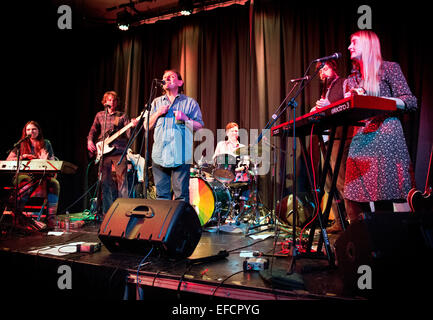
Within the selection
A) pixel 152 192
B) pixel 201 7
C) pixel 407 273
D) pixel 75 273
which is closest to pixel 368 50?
pixel 407 273

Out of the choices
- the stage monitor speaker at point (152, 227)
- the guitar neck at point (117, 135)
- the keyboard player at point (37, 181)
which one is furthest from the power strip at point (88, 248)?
the guitar neck at point (117, 135)

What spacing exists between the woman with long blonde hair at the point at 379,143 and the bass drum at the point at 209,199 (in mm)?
2221

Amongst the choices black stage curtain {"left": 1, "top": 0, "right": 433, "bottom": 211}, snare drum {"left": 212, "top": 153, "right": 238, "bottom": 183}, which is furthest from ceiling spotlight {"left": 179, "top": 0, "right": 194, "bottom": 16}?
snare drum {"left": 212, "top": 153, "right": 238, "bottom": 183}

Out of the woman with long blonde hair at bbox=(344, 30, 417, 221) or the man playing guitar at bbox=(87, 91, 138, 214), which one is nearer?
the woman with long blonde hair at bbox=(344, 30, 417, 221)

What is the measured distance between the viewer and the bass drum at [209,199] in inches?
157

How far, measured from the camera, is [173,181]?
298cm

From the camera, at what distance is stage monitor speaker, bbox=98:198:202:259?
1887mm

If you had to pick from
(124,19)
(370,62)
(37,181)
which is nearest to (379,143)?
(370,62)

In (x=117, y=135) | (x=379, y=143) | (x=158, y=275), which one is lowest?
(x=158, y=275)

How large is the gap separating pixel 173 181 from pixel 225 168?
4.29 ft

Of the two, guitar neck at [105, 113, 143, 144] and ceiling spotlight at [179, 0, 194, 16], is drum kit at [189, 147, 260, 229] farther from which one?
ceiling spotlight at [179, 0, 194, 16]

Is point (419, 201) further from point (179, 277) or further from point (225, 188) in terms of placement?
point (225, 188)

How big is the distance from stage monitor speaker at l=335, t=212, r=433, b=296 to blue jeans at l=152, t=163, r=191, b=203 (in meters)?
1.79

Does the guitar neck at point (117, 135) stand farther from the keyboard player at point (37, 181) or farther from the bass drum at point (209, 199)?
the bass drum at point (209, 199)
